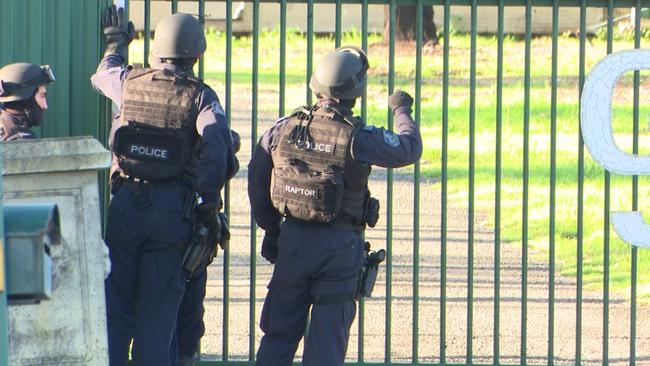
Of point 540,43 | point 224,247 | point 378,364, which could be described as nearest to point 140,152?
point 224,247

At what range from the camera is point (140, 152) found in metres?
6.09

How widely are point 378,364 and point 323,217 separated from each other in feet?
4.23

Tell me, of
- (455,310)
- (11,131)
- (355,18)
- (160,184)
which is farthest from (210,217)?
(355,18)

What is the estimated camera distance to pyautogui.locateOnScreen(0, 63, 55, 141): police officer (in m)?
5.98

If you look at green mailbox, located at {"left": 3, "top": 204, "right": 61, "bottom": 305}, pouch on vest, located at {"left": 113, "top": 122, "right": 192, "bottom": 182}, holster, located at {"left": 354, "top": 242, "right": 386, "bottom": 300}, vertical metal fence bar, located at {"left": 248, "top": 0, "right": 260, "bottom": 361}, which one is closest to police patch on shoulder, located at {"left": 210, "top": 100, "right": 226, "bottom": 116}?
pouch on vest, located at {"left": 113, "top": 122, "right": 192, "bottom": 182}

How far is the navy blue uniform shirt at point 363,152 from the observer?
19.5 ft

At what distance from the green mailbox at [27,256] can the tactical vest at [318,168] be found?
98.7 inches

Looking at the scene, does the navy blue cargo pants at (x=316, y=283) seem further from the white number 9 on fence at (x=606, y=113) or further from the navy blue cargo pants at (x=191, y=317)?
the white number 9 on fence at (x=606, y=113)

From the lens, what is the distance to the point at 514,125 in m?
17.1

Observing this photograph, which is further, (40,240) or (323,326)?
(323,326)

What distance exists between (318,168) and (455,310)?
3546mm

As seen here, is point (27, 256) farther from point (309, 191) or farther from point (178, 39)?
point (178, 39)

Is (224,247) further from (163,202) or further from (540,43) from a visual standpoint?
(540,43)

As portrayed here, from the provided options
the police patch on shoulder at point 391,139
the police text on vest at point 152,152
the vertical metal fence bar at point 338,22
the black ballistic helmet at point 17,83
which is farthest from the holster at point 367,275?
the black ballistic helmet at point 17,83
